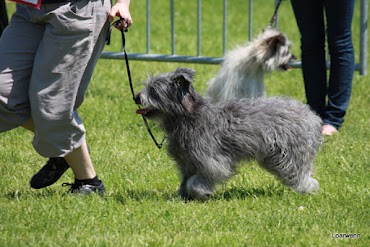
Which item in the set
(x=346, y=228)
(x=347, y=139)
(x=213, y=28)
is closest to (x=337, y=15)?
(x=347, y=139)

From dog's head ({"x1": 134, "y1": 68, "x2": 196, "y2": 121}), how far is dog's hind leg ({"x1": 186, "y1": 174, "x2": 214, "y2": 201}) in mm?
448

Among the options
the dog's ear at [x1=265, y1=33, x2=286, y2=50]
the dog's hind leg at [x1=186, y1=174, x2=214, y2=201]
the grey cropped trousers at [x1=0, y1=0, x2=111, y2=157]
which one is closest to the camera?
the grey cropped trousers at [x1=0, y1=0, x2=111, y2=157]

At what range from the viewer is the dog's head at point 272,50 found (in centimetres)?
834

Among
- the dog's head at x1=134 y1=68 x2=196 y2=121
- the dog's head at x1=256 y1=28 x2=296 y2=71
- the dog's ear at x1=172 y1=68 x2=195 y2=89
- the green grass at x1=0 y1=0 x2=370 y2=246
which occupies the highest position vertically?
the dog's head at x1=256 y1=28 x2=296 y2=71

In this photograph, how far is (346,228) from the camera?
4.83 meters

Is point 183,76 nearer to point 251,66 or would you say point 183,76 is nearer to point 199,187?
point 199,187

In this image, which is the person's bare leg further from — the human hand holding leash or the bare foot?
the bare foot

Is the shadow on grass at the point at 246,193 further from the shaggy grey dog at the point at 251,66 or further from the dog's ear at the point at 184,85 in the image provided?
the shaggy grey dog at the point at 251,66

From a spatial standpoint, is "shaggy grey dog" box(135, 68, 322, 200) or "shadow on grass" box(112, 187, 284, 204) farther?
"shadow on grass" box(112, 187, 284, 204)

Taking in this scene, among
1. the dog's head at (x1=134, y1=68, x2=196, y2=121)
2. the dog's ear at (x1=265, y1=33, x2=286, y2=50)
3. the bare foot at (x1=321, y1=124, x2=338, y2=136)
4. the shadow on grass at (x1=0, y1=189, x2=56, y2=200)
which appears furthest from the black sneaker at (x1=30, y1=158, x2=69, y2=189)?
the dog's ear at (x1=265, y1=33, x2=286, y2=50)

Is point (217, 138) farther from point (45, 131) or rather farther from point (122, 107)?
point (122, 107)

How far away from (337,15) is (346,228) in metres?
2.90

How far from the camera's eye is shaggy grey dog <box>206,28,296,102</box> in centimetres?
825

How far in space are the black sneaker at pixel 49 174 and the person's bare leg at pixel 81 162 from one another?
137mm
